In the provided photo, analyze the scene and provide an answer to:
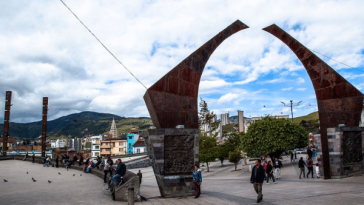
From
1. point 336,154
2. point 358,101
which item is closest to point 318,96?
point 358,101

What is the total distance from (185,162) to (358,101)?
40.3ft

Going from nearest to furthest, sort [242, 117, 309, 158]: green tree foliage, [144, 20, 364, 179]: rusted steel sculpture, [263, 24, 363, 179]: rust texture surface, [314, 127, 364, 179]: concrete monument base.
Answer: [144, 20, 364, 179]: rusted steel sculpture, [314, 127, 364, 179]: concrete monument base, [263, 24, 363, 179]: rust texture surface, [242, 117, 309, 158]: green tree foliage

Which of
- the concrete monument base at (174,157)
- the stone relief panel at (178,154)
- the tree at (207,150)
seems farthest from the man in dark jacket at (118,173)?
the tree at (207,150)

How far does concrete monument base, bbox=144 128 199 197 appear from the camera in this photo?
1244cm

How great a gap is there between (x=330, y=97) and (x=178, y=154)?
10980mm

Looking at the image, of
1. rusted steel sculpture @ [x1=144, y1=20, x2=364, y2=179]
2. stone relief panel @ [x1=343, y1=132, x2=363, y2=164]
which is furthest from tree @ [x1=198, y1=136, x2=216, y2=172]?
stone relief panel @ [x1=343, y1=132, x2=363, y2=164]

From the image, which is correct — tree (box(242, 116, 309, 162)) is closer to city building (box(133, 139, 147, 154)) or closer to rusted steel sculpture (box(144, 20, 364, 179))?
rusted steel sculpture (box(144, 20, 364, 179))

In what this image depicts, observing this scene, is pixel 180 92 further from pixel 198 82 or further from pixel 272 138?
pixel 272 138

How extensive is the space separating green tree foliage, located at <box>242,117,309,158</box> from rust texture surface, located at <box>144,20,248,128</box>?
20.8m

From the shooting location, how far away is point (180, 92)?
44.5 feet

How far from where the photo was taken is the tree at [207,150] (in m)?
36.6

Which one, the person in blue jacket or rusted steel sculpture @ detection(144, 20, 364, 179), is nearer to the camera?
the person in blue jacket

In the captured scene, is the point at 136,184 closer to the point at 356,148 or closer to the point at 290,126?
the point at 356,148

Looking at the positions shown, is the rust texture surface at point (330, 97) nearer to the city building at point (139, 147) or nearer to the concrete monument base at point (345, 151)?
the concrete monument base at point (345, 151)
